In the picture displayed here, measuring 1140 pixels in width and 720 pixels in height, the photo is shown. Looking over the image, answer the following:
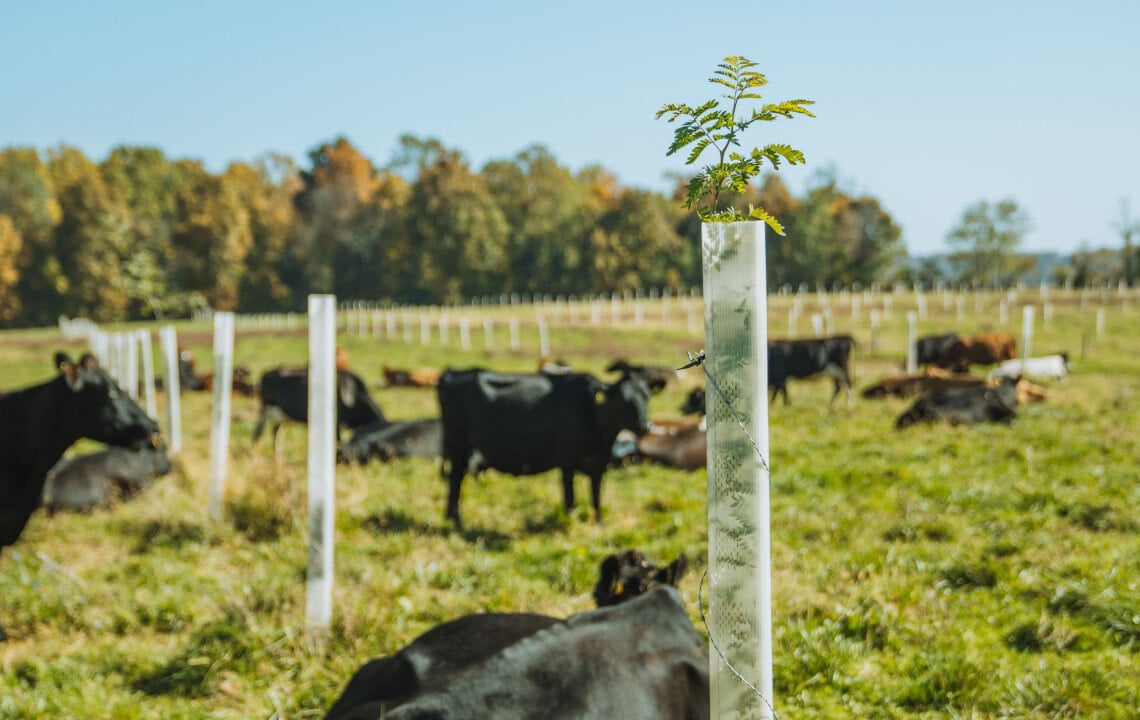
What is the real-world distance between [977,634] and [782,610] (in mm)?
1070

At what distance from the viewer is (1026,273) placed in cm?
7838

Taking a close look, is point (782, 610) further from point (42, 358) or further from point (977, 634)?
point (42, 358)

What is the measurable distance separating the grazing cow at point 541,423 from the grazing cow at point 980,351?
15683mm

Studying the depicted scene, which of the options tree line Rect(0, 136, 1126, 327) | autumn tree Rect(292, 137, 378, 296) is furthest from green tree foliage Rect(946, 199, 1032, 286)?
autumn tree Rect(292, 137, 378, 296)

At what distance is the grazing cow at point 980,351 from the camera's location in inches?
843

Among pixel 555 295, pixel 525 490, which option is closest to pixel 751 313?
pixel 525 490

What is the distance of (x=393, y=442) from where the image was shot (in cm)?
1120

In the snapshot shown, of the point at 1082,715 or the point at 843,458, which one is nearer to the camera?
the point at 1082,715

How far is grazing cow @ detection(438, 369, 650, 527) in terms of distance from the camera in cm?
805

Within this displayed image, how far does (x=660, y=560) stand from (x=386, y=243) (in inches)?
2278

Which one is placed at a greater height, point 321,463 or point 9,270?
point 9,270

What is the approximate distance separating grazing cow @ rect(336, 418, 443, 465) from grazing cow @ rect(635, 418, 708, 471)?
2.74 meters

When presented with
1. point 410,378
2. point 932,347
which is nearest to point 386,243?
point 410,378

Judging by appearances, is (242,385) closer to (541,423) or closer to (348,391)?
(348,391)
